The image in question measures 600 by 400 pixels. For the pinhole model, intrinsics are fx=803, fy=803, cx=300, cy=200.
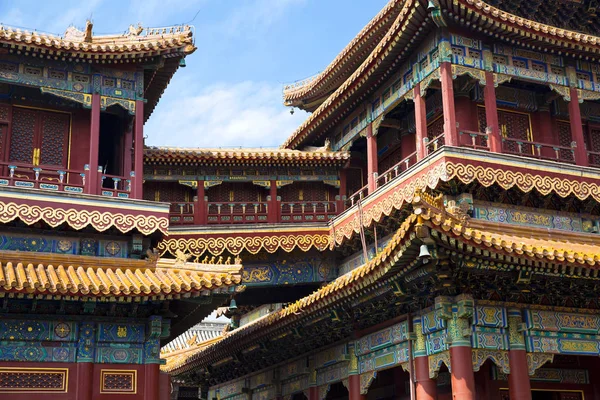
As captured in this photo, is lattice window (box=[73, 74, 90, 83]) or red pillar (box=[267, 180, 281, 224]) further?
red pillar (box=[267, 180, 281, 224])

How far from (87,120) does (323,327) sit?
281 inches

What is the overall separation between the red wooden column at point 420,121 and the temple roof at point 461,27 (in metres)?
1.08

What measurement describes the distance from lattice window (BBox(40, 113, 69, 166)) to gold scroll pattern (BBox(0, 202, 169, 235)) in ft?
6.42

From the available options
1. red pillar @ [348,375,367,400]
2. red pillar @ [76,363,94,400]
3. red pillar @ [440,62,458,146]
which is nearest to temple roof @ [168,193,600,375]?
red pillar @ [348,375,367,400]

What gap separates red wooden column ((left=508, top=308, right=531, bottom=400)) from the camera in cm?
1416

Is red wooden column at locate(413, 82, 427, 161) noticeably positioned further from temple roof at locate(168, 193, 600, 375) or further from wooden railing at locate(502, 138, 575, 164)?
temple roof at locate(168, 193, 600, 375)

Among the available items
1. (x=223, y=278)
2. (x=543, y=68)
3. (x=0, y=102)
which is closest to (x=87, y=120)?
(x=0, y=102)

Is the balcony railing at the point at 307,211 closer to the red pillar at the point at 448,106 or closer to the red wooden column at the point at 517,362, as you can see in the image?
the red pillar at the point at 448,106

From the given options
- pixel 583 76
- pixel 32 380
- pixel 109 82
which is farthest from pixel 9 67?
pixel 583 76

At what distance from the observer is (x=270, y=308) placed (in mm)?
26438

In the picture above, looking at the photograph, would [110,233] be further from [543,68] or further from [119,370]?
[543,68]

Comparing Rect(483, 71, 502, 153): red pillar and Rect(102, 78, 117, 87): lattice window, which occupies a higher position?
Rect(102, 78, 117, 87): lattice window

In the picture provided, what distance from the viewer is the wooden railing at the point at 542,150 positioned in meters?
18.5

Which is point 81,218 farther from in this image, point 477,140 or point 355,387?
point 477,140
